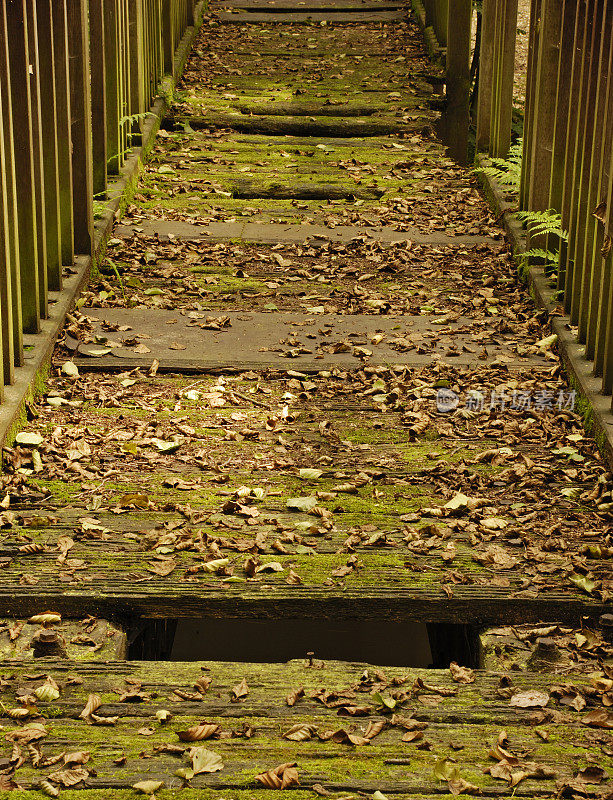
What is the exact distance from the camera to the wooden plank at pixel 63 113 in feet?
16.4

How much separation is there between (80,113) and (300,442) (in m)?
2.43

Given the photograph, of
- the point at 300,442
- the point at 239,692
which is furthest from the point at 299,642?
the point at 239,692

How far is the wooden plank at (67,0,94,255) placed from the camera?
541 centimetres

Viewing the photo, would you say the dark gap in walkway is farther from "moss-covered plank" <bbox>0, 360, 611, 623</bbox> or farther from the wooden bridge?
"moss-covered plank" <bbox>0, 360, 611, 623</bbox>

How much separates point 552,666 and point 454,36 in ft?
24.6

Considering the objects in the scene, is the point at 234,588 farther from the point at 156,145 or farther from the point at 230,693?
the point at 156,145

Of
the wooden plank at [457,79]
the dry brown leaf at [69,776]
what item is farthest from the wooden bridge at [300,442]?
the wooden plank at [457,79]

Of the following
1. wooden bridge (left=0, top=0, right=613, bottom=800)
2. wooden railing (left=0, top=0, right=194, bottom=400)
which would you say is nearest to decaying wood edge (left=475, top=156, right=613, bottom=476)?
wooden bridge (left=0, top=0, right=613, bottom=800)

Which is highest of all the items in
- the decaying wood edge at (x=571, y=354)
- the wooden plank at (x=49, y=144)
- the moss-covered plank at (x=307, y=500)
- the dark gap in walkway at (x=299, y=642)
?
the wooden plank at (x=49, y=144)

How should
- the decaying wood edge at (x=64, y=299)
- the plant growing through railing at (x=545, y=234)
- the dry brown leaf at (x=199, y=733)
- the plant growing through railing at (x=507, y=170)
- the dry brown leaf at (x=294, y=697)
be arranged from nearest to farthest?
the dry brown leaf at (x=199, y=733), the dry brown leaf at (x=294, y=697), the decaying wood edge at (x=64, y=299), the plant growing through railing at (x=545, y=234), the plant growing through railing at (x=507, y=170)

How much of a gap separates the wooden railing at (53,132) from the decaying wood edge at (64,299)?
56mm

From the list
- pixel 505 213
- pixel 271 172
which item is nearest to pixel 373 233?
pixel 505 213

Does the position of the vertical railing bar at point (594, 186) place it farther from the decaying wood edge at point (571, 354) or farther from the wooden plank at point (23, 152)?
the wooden plank at point (23, 152)

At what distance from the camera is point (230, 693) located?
2.75m
